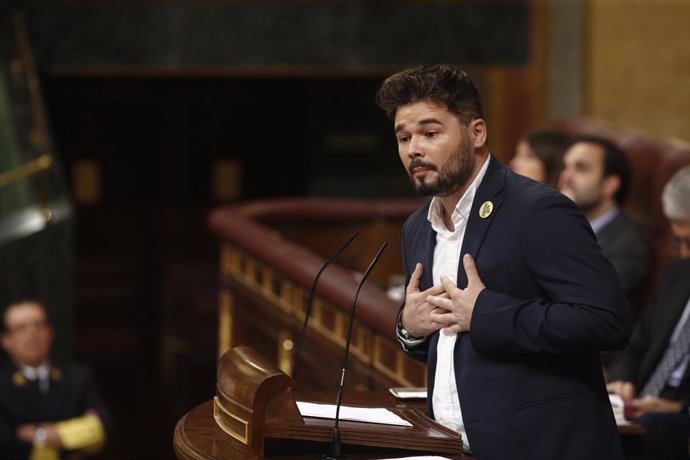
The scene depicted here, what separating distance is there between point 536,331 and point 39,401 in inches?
Answer: 180

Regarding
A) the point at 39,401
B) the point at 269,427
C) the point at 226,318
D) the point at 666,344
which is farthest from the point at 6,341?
the point at 269,427

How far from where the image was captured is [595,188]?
471 cm

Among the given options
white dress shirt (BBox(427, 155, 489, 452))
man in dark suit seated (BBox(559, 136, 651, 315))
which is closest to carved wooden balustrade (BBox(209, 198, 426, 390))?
man in dark suit seated (BBox(559, 136, 651, 315))

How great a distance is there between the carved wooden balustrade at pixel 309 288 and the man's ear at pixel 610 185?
3.13 feet

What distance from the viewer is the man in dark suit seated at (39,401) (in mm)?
6133


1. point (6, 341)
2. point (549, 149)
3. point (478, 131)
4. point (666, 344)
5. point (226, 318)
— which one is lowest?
point (6, 341)

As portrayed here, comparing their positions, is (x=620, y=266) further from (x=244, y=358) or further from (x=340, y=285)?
(x=244, y=358)

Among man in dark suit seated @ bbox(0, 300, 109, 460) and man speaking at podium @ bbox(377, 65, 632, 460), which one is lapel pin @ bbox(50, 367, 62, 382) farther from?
Result: man speaking at podium @ bbox(377, 65, 632, 460)

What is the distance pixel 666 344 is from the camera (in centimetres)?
396

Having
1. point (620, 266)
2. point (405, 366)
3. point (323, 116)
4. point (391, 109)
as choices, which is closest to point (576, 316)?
point (391, 109)

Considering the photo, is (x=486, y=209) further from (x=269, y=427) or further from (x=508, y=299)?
(x=269, y=427)

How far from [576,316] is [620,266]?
2391 mm

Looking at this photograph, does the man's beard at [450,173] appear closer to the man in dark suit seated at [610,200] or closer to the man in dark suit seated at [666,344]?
the man in dark suit seated at [666,344]

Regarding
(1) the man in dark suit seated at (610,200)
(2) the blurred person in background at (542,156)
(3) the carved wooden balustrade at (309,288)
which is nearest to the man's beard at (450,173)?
(3) the carved wooden balustrade at (309,288)
